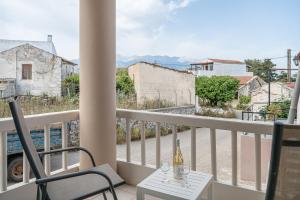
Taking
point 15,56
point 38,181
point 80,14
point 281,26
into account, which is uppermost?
point 80,14

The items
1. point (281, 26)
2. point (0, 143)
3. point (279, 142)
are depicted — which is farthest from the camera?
point (281, 26)

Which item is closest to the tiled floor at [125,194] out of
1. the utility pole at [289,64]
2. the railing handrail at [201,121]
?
the railing handrail at [201,121]

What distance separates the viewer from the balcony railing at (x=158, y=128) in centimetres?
255

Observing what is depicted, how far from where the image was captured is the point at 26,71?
9.96ft

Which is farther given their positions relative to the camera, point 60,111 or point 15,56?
point 60,111

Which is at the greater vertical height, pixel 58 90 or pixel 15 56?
pixel 15 56

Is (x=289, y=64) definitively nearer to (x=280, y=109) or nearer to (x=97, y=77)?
(x=280, y=109)

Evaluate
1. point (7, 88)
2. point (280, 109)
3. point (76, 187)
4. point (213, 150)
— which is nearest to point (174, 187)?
point (76, 187)

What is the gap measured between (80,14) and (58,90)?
0.95m

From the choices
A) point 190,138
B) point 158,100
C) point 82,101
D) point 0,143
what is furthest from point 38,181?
point 158,100

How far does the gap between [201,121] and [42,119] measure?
173 cm

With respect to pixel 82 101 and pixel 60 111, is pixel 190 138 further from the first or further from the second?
pixel 60 111

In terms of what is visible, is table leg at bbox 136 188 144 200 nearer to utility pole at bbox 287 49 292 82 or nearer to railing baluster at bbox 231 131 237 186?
railing baluster at bbox 231 131 237 186

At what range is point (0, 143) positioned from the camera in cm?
257
